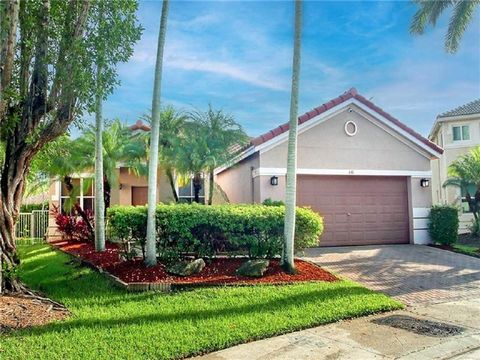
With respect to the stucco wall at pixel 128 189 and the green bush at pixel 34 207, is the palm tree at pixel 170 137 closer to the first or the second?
the stucco wall at pixel 128 189

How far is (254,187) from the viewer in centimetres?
1586

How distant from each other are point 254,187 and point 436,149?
7.69 meters

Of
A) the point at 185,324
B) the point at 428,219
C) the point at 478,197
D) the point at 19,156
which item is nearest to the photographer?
the point at 185,324

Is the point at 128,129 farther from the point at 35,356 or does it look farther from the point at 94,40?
the point at 35,356

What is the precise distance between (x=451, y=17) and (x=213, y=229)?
13.0 meters

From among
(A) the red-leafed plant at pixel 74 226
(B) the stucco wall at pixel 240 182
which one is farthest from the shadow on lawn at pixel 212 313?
(A) the red-leafed plant at pixel 74 226

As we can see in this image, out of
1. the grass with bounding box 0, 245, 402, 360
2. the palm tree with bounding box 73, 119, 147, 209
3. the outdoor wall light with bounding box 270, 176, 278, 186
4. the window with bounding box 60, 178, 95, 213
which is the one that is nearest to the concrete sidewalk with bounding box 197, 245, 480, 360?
the grass with bounding box 0, 245, 402, 360

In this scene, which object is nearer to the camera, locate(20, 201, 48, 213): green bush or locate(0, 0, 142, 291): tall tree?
locate(0, 0, 142, 291): tall tree

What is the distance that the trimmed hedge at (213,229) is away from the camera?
10.4 m

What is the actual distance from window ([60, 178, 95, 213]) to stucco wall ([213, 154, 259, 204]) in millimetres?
5149

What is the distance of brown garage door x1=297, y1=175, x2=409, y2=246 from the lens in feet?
52.9

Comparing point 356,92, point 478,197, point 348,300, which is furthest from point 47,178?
point 478,197

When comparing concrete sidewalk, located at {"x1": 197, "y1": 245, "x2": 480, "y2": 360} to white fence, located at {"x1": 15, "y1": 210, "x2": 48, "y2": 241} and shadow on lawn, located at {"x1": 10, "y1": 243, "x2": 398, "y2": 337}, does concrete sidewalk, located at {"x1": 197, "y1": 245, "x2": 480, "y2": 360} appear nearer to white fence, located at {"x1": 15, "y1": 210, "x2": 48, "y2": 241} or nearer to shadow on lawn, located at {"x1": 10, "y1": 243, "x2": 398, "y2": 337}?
shadow on lawn, located at {"x1": 10, "y1": 243, "x2": 398, "y2": 337}

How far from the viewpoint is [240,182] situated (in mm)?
17625
